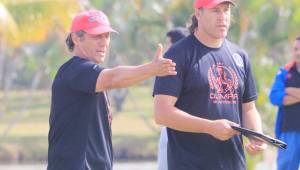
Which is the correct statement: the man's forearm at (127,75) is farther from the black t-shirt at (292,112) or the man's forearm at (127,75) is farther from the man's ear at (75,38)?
the black t-shirt at (292,112)

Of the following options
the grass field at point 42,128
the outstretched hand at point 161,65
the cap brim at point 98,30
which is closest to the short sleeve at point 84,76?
the cap brim at point 98,30

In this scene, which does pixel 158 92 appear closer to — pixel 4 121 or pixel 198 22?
pixel 198 22

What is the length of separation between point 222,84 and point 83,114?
87 centimetres

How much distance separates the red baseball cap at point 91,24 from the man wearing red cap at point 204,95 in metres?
0.53

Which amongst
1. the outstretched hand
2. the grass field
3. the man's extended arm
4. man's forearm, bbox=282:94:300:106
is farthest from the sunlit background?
the outstretched hand

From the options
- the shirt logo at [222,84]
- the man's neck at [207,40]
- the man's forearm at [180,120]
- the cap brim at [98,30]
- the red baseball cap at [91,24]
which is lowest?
the man's forearm at [180,120]

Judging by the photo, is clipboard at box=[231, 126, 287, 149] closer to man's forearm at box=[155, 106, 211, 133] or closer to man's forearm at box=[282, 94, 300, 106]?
man's forearm at box=[155, 106, 211, 133]

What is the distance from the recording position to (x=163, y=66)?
5.49 meters

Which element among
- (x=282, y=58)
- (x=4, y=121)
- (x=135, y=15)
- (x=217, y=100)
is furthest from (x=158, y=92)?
(x=4, y=121)

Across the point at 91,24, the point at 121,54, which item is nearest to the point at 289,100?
the point at 91,24

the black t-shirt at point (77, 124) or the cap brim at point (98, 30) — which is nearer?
the black t-shirt at point (77, 124)

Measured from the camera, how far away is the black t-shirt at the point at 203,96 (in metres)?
6.02

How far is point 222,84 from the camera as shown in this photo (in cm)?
609

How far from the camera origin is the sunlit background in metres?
24.2
